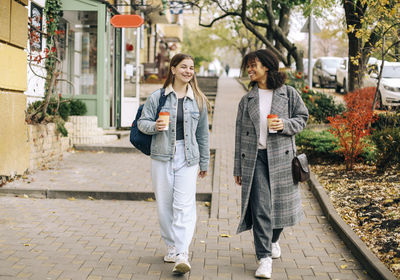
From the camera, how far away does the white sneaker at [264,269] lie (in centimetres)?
471

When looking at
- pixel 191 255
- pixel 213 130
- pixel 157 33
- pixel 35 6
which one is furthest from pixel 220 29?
pixel 191 255

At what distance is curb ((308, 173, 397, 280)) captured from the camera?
465 centimetres

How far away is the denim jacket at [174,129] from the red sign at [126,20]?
830cm

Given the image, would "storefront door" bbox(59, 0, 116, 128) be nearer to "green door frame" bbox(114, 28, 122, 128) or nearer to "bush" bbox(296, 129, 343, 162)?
"green door frame" bbox(114, 28, 122, 128)

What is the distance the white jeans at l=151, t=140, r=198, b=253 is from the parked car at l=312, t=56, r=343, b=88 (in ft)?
71.4

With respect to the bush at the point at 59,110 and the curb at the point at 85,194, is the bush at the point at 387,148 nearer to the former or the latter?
the curb at the point at 85,194

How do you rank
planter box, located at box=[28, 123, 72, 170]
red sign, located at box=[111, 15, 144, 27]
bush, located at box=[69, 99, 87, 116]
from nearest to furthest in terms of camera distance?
planter box, located at box=[28, 123, 72, 170] → bush, located at box=[69, 99, 87, 116] → red sign, located at box=[111, 15, 144, 27]

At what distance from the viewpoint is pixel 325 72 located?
2595 centimetres

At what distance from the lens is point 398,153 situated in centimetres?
800

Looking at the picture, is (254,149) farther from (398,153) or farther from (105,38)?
(105,38)

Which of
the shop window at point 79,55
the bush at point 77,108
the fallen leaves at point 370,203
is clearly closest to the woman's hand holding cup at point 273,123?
the fallen leaves at point 370,203

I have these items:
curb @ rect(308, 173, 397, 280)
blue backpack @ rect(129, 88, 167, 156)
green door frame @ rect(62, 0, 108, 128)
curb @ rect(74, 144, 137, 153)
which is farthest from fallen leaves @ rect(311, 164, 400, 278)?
green door frame @ rect(62, 0, 108, 128)

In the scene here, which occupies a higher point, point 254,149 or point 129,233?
point 254,149

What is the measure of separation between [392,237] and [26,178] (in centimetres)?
587
